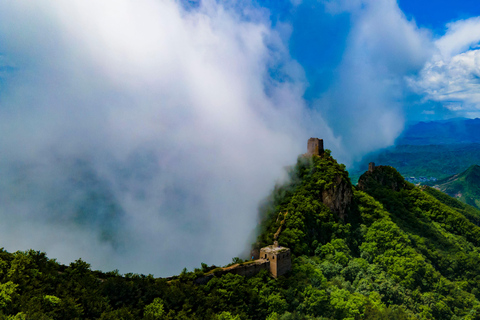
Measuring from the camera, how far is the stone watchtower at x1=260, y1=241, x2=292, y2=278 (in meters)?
37.4

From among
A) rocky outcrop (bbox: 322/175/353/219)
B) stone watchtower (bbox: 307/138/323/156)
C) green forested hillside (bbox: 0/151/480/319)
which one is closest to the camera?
green forested hillside (bbox: 0/151/480/319)

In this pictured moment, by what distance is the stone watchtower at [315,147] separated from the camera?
62.2m

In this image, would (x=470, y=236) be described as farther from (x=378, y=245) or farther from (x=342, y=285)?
(x=342, y=285)

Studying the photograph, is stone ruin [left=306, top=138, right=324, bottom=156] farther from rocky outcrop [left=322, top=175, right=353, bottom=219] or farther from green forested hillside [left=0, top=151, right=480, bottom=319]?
rocky outcrop [left=322, top=175, right=353, bottom=219]

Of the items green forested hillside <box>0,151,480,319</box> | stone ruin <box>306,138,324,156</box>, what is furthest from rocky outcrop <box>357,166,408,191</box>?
stone ruin <box>306,138,324,156</box>

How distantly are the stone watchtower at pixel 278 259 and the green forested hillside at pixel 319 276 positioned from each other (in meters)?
1.12

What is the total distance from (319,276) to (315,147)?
97.5 feet

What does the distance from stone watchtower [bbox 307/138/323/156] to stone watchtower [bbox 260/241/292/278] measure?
92.1 ft

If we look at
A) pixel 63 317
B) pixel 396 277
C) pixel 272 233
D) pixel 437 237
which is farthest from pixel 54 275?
pixel 437 237

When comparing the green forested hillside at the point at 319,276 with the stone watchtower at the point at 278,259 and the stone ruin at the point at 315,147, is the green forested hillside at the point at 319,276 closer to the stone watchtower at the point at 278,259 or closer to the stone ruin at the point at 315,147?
the stone watchtower at the point at 278,259

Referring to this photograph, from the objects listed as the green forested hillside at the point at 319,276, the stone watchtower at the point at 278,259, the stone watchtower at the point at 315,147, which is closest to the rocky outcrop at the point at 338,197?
the green forested hillside at the point at 319,276

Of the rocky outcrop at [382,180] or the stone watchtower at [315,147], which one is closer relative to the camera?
the stone watchtower at [315,147]

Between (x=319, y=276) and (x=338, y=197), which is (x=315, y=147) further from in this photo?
(x=319, y=276)

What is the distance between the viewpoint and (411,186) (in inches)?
3044
